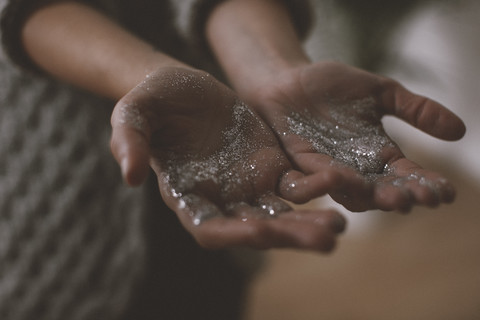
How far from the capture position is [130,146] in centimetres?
35

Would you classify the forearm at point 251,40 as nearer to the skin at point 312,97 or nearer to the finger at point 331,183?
the skin at point 312,97

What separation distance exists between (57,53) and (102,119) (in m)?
0.12

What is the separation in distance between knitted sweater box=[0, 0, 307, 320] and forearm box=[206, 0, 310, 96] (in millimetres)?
29

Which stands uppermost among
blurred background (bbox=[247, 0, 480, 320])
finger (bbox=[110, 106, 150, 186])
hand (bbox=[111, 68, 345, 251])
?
finger (bbox=[110, 106, 150, 186])

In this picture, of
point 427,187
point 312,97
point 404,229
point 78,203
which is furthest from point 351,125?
point 404,229

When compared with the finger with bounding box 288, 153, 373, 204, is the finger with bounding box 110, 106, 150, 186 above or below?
above

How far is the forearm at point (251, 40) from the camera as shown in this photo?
0.61 m

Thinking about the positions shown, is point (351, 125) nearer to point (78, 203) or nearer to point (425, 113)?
point (425, 113)

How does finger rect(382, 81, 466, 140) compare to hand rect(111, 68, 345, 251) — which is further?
finger rect(382, 81, 466, 140)

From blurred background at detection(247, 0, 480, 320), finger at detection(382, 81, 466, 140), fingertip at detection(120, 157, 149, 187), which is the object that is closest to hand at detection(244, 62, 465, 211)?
finger at detection(382, 81, 466, 140)

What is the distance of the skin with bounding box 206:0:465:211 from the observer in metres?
0.40

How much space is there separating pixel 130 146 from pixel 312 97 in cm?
28

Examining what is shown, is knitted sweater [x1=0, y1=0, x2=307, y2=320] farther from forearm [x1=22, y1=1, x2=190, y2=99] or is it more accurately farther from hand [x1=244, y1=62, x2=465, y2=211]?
hand [x1=244, y1=62, x2=465, y2=211]

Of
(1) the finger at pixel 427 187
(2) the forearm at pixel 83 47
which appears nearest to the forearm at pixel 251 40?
(2) the forearm at pixel 83 47
